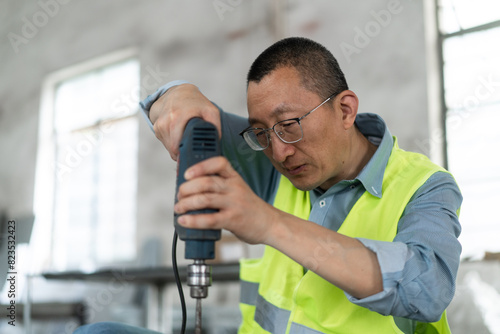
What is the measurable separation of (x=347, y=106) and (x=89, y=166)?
204 inches

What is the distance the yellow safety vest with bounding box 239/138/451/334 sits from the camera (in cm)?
112

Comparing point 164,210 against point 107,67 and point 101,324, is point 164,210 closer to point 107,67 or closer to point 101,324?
point 107,67

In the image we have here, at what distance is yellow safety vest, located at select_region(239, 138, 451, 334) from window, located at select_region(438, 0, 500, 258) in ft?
7.36

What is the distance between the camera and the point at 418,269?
0.91 metres

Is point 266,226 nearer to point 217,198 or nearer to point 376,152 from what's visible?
point 217,198

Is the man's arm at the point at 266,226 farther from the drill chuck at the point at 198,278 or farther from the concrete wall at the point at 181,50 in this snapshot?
the concrete wall at the point at 181,50

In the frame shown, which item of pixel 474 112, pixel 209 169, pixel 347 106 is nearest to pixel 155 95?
pixel 347 106

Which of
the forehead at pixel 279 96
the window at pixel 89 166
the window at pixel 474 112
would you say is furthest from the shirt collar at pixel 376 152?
the window at pixel 89 166

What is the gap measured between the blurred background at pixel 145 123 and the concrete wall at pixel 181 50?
0.01 metres

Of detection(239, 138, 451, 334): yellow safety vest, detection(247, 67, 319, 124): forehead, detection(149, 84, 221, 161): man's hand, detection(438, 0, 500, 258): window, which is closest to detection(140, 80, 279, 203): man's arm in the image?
detection(149, 84, 221, 161): man's hand

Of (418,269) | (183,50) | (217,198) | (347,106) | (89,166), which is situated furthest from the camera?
(89,166)

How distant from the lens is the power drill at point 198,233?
81cm

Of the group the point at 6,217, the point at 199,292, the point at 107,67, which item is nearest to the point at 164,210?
the point at 107,67

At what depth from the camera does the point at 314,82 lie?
1.33 m
